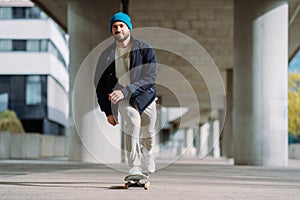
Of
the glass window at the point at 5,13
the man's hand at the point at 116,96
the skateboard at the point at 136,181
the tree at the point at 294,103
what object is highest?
the glass window at the point at 5,13

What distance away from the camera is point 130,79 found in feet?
24.8

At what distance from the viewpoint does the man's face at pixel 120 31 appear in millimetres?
7348

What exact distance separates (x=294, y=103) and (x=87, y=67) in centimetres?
5231

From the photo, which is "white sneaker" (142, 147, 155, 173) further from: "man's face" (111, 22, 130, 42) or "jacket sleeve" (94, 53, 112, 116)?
"man's face" (111, 22, 130, 42)

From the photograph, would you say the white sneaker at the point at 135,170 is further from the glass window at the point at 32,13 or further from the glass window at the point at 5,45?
the glass window at the point at 32,13

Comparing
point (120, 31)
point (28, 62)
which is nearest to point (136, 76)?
point (120, 31)

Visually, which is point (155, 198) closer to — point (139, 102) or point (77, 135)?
point (139, 102)

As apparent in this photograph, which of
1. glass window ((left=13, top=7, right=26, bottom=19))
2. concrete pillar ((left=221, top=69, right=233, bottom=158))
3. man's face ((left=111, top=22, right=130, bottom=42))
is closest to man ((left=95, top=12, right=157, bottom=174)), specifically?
man's face ((left=111, top=22, right=130, bottom=42))

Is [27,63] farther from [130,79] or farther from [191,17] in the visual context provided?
[130,79]

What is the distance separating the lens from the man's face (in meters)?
7.35

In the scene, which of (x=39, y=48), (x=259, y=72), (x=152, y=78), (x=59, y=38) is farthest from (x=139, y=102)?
(x=59, y=38)

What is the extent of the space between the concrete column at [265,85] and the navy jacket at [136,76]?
11149mm

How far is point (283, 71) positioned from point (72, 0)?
320 inches

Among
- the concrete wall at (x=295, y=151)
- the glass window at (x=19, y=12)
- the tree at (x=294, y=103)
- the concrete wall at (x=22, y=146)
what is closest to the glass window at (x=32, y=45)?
the glass window at (x=19, y=12)
